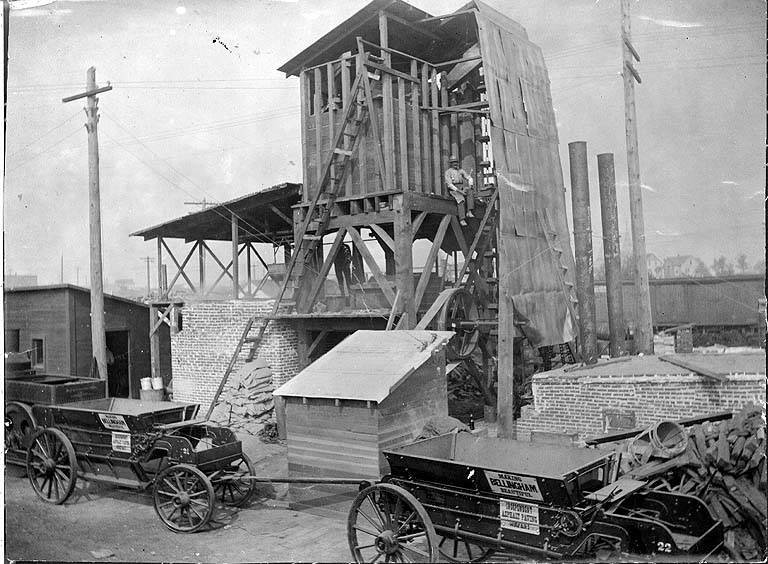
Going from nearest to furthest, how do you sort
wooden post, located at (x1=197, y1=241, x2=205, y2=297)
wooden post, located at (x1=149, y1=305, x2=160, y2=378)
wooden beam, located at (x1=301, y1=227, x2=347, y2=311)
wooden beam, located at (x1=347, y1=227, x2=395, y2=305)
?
wooden beam, located at (x1=347, y1=227, x2=395, y2=305)
wooden beam, located at (x1=301, y1=227, x2=347, y2=311)
wooden post, located at (x1=149, y1=305, x2=160, y2=378)
wooden post, located at (x1=197, y1=241, x2=205, y2=297)

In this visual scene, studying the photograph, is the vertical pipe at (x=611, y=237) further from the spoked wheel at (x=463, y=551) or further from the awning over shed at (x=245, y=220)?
the awning over shed at (x=245, y=220)

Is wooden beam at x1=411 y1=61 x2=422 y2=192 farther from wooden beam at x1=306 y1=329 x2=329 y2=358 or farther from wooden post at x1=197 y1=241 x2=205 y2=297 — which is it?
wooden post at x1=197 y1=241 x2=205 y2=297

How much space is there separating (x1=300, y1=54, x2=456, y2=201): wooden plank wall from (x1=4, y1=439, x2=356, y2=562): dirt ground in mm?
7186

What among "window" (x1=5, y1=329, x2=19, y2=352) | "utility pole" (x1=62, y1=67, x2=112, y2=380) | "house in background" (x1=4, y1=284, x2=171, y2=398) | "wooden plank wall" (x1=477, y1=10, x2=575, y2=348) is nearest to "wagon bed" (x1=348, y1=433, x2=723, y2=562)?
"wooden plank wall" (x1=477, y1=10, x2=575, y2=348)

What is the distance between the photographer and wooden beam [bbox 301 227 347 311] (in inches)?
562

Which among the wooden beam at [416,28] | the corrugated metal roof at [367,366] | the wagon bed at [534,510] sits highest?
the wooden beam at [416,28]

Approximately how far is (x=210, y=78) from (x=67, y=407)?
598 centimetres

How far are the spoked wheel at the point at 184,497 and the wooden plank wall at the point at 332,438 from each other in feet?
5.29

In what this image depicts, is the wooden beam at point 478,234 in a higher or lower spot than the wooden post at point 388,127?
lower

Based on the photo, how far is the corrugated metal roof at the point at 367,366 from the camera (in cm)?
974

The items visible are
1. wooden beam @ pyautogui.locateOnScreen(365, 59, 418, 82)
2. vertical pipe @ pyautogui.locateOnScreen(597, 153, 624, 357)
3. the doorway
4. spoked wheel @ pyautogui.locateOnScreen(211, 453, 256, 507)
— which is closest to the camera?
spoked wheel @ pyautogui.locateOnScreen(211, 453, 256, 507)

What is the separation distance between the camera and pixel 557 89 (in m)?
10.7

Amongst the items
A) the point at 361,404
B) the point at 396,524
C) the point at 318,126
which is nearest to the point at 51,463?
the point at 361,404

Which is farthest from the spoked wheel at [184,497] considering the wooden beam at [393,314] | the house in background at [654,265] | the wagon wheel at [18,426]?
the house in background at [654,265]
